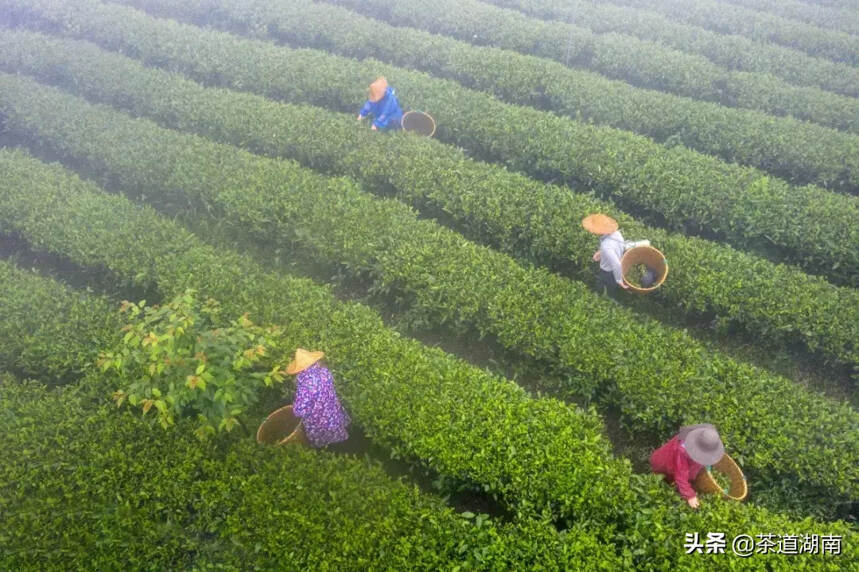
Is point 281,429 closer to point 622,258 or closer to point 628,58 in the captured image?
point 622,258

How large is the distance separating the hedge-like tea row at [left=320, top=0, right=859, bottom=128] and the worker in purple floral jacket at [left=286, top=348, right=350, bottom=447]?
42.3 feet

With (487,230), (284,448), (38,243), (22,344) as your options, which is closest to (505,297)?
(487,230)

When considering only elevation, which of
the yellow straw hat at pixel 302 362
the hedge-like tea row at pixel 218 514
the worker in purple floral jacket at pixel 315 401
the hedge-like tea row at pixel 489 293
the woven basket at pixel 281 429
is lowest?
the hedge-like tea row at pixel 218 514

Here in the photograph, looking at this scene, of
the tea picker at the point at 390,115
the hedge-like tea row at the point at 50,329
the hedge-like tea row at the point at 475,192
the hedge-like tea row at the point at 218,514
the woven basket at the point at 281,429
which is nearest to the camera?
the hedge-like tea row at the point at 218,514

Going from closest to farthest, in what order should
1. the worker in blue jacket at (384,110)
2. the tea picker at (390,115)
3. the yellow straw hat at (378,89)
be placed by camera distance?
1. the yellow straw hat at (378,89)
2. the tea picker at (390,115)
3. the worker in blue jacket at (384,110)

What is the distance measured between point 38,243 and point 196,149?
3.23m

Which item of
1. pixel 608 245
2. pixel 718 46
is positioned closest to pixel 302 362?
pixel 608 245

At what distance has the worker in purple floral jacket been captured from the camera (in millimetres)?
6066

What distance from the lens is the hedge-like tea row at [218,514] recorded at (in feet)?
17.8

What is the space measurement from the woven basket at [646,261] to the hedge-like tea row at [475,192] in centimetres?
59

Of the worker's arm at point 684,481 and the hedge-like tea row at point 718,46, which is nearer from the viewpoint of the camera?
the worker's arm at point 684,481

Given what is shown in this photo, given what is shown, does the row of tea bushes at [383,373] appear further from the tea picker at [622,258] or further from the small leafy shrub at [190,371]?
the tea picker at [622,258]

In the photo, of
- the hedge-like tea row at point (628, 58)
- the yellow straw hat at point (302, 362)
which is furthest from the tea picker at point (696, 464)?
the hedge-like tea row at point (628, 58)

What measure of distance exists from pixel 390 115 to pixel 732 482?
8.66 meters
